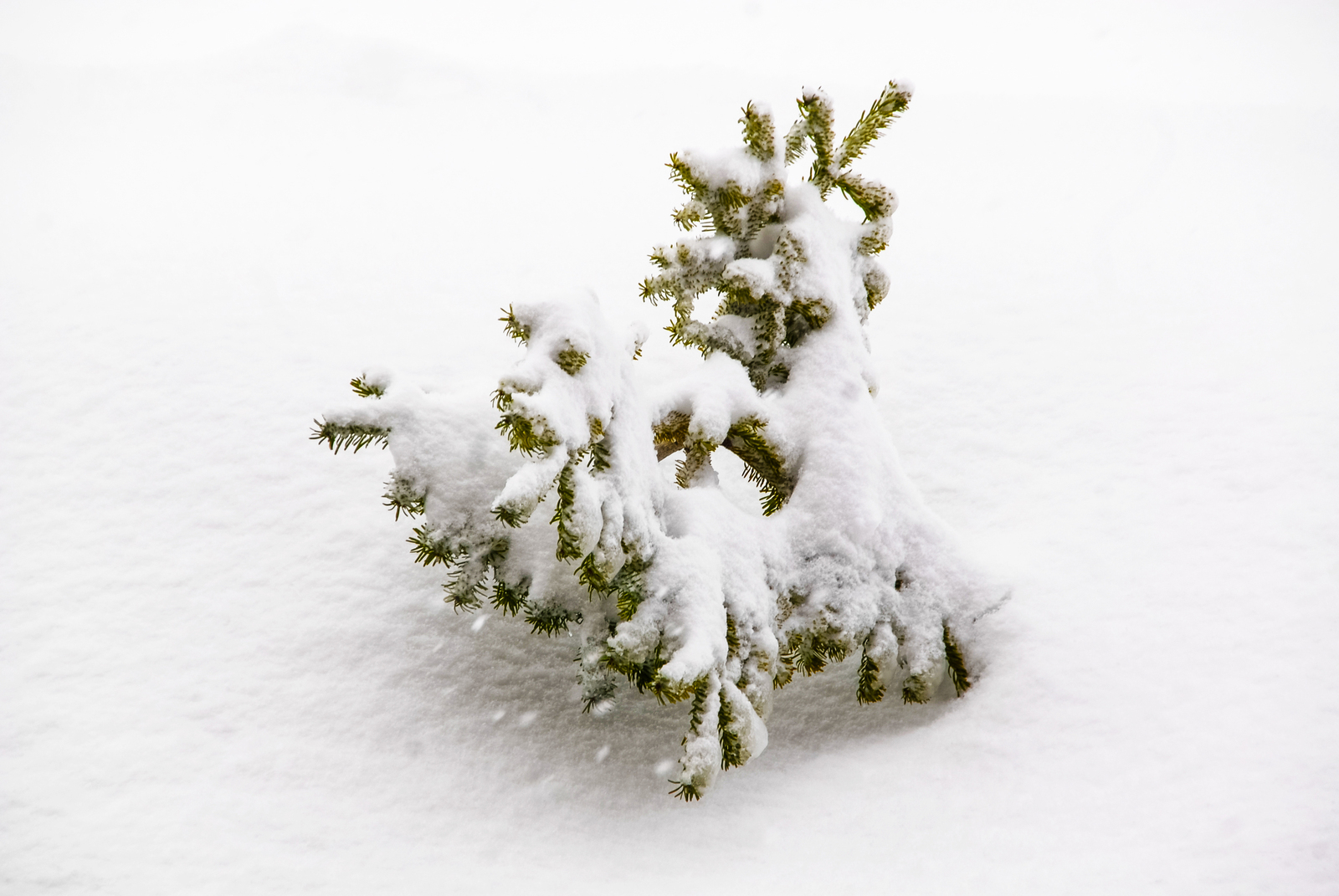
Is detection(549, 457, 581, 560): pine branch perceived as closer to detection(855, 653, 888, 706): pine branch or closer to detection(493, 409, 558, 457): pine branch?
detection(493, 409, 558, 457): pine branch

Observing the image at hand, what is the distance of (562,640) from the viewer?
2961mm

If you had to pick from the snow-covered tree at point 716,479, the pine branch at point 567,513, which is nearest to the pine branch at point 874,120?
the snow-covered tree at point 716,479

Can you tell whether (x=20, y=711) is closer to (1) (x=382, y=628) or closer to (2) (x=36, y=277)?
(1) (x=382, y=628)

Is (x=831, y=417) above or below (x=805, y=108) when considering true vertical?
below

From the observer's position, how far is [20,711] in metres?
2.36

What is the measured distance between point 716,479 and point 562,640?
78 cm

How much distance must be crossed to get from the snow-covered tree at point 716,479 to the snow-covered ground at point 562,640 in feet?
0.86

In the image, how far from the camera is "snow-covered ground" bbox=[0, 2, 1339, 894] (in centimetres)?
214

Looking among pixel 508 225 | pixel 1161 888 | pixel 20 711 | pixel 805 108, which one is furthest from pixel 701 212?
pixel 508 225

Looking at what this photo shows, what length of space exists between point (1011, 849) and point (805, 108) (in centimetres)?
223

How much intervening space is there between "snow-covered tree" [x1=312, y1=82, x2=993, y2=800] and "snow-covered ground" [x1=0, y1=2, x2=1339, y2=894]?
10.3 inches

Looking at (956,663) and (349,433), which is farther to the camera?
(956,663)

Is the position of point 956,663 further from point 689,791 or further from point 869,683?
point 689,791

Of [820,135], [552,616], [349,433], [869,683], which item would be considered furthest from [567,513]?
[820,135]
